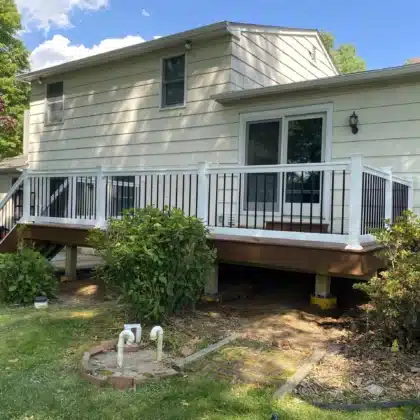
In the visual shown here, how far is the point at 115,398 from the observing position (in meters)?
3.26

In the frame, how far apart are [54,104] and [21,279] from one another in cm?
562

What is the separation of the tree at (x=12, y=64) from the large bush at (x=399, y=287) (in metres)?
18.4

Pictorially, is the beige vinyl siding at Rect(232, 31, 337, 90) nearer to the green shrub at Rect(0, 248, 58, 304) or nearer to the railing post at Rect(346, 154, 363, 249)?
the railing post at Rect(346, 154, 363, 249)

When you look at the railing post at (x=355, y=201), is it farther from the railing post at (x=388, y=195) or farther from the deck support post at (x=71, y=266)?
the deck support post at (x=71, y=266)

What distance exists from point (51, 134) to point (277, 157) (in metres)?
6.13

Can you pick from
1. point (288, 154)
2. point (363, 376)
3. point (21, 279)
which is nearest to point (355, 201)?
point (363, 376)

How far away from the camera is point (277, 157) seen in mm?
7531

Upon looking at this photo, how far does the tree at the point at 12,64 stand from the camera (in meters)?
19.9

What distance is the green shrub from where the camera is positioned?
670 centimetres

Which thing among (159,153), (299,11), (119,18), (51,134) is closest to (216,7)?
(299,11)

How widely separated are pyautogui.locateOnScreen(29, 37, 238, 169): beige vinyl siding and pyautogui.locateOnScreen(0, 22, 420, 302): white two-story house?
27 millimetres

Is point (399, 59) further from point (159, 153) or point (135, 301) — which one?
point (135, 301)

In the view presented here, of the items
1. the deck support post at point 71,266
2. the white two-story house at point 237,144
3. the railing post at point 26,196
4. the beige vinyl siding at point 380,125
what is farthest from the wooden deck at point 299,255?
the railing post at point 26,196

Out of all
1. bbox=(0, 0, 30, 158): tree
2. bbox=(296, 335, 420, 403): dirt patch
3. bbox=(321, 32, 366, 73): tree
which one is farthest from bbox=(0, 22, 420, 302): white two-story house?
bbox=(321, 32, 366, 73): tree
